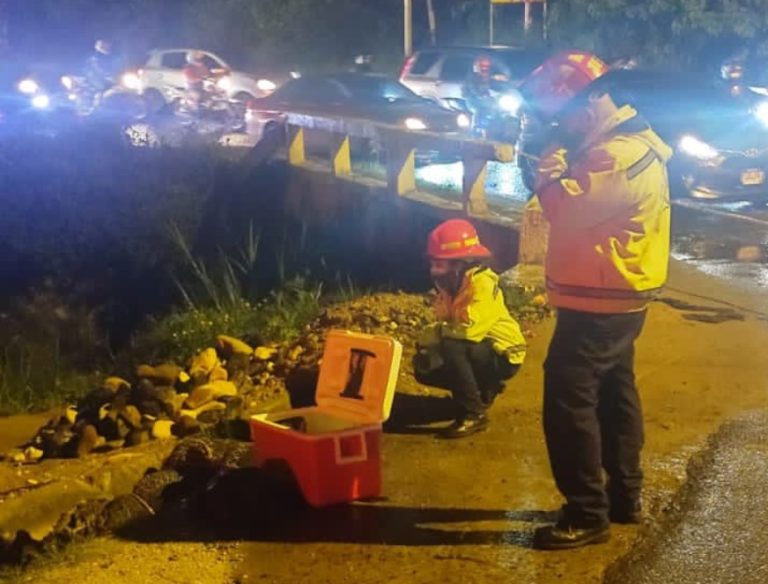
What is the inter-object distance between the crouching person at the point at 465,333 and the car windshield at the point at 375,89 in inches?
538

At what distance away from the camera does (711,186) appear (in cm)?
1460

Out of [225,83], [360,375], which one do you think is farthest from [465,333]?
[225,83]

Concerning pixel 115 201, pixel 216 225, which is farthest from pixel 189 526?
pixel 115 201

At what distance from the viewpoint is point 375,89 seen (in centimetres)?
2022

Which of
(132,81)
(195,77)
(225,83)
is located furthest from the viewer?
(132,81)

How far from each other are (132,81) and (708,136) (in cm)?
1739

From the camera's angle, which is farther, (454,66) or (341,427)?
(454,66)

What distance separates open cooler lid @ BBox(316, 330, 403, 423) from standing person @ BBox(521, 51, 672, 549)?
0.84 m

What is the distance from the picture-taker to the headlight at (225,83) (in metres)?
27.2

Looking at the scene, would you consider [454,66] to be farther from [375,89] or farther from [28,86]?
[28,86]

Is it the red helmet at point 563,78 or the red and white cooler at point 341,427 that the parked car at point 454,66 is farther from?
the red helmet at point 563,78

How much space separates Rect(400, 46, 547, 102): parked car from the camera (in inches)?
883

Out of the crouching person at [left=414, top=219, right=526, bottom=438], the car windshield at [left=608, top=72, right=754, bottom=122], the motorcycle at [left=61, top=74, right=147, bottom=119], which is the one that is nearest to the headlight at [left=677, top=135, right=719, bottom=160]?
the car windshield at [left=608, top=72, right=754, bottom=122]

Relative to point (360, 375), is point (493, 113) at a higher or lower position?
lower
